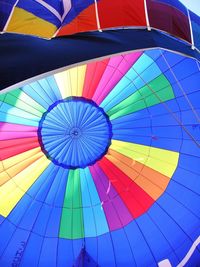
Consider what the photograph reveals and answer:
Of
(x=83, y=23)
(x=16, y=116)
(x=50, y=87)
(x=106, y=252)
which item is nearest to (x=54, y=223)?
(x=106, y=252)

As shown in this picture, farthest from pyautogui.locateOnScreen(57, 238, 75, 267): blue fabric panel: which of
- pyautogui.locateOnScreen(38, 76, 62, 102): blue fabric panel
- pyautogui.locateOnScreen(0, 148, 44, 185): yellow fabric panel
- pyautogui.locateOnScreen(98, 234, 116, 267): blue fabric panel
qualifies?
pyautogui.locateOnScreen(38, 76, 62, 102): blue fabric panel

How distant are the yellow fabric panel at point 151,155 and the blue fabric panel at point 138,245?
667 millimetres

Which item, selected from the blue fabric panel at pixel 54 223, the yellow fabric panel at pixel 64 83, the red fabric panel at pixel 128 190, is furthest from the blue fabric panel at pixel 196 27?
the blue fabric panel at pixel 54 223

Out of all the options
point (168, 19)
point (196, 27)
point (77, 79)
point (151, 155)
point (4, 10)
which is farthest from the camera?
point (151, 155)

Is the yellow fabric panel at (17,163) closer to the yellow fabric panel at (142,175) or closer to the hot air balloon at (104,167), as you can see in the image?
the hot air balloon at (104,167)

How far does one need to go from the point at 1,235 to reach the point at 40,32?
2.43 m

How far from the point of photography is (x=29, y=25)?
2.16 meters

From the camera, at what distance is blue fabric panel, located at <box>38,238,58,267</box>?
12.7 feet

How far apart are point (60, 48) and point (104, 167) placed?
2.36 m

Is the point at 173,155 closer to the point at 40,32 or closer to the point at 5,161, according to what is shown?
the point at 5,161

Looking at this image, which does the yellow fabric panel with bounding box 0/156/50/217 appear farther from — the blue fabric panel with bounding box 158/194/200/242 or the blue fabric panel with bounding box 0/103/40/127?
the blue fabric panel with bounding box 158/194/200/242

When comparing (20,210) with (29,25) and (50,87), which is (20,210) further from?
(29,25)

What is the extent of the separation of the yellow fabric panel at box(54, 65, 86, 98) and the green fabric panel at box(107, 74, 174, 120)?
442mm

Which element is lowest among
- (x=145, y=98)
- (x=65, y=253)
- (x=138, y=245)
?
(x=65, y=253)
